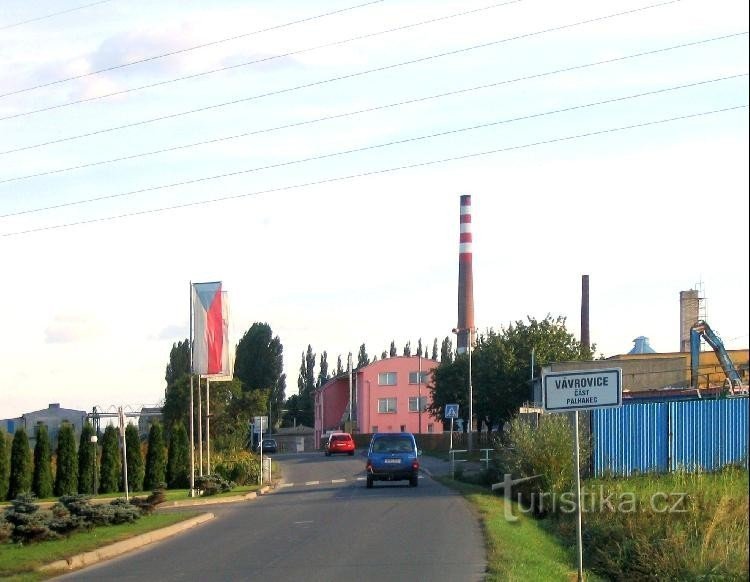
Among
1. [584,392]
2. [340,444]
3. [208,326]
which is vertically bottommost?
[340,444]

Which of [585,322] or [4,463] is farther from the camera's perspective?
[585,322]

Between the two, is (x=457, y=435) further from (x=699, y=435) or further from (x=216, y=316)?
(x=699, y=435)

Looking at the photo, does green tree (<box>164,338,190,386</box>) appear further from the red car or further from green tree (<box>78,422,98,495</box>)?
green tree (<box>78,422,98,495</box>)

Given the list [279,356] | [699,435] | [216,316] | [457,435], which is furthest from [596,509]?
[279,356]

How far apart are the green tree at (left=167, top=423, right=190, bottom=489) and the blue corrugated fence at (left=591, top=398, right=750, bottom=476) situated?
18.6m

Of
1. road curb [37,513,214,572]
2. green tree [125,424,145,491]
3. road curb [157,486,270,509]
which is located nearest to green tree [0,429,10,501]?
green tree [125,424,145,491]

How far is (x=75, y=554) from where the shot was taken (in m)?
16.8

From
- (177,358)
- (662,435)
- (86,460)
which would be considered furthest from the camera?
(177,358)

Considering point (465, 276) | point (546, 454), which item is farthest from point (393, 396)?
point (546, 454)

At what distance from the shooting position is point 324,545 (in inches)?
711

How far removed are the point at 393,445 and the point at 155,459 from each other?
954 cm

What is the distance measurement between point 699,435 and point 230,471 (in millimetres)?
19289

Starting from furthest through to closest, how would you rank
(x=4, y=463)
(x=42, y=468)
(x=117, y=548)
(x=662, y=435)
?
(x=42, y=468) → (x=4, y=463) → (x=662, y=435) → (x=117, y=548)

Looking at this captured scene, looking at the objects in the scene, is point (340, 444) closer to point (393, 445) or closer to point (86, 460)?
point (86, 460)
